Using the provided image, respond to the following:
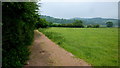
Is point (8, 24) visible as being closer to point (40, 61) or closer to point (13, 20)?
point (13, 20)

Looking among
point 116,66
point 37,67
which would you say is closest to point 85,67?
point 116,66

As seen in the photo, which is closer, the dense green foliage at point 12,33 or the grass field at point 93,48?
the dense green foliage at point 12,33

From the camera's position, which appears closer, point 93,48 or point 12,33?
point 12,33

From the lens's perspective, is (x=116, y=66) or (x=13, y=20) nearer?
(x=13, y=20)

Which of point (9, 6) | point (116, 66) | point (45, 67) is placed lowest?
point (116, 66)

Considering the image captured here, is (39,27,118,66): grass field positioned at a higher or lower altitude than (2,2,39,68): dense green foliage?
lower

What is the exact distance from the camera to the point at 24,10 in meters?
5.36

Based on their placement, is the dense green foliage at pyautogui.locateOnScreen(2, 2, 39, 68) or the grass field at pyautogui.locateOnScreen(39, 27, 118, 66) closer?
the dense green foliage at pyautogui.locateOnScreen(2, 2, 39, 68)

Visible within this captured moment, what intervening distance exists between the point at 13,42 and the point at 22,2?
5.14 ft

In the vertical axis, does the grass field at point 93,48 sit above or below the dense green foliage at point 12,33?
below

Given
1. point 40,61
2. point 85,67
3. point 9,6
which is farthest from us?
point 40,61

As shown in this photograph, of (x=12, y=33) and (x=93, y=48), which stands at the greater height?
(x=12, y=33)

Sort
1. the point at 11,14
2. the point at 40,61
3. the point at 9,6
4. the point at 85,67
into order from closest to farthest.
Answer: the point at 9,6 → the point at 11,14 → the point at 85,67 → the point at 40,61

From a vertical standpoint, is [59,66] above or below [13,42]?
below
